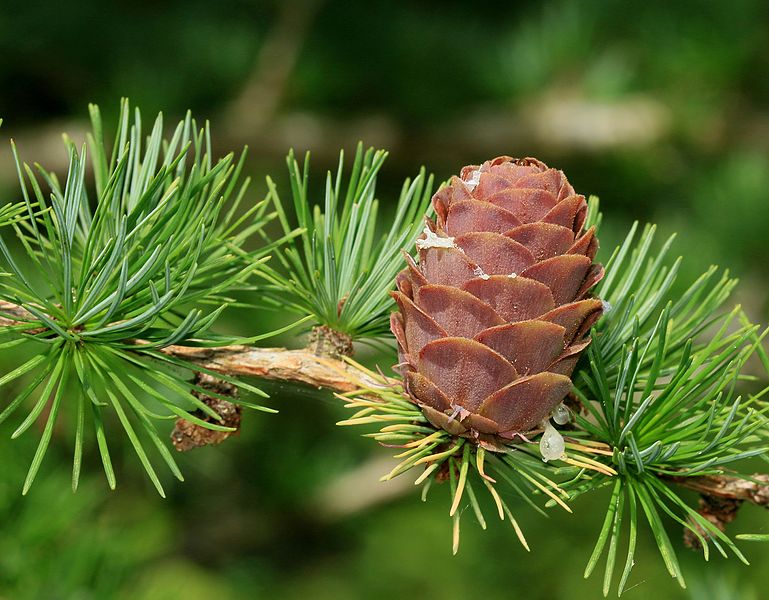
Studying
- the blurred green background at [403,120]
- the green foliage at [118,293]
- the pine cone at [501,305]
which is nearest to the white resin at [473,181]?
the pine cone at [501,305]

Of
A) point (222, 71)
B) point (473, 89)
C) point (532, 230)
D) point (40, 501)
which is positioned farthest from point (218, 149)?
point (532, 230)

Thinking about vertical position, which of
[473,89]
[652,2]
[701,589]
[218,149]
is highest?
[652,2]

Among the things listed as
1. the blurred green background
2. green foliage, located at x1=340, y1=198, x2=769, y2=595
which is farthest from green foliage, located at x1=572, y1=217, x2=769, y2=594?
the blurred green background

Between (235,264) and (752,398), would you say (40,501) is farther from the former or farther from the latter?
(752,398)

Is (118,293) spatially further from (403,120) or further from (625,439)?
(403,120)

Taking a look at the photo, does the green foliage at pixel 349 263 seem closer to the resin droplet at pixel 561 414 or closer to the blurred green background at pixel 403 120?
the resin droplet at pixel 561 414

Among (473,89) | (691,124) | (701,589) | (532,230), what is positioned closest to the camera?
(532,230)

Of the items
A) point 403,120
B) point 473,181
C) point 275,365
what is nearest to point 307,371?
point 275,365

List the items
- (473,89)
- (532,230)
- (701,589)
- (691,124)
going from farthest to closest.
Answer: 1. (473,89)
2. (691,124)
3. (701,589)
4. (532,230)
